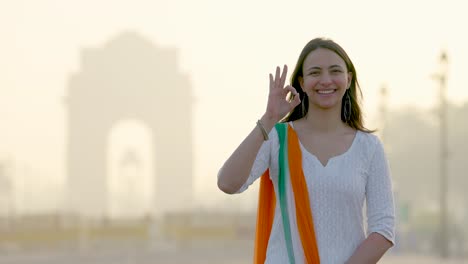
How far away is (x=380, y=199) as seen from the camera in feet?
14.0

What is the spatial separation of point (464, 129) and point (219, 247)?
3990 cm

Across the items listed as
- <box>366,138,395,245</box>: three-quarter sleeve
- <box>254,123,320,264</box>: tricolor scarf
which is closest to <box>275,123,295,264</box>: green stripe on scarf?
<box>254,123,320,264</box>: tricolor scarf

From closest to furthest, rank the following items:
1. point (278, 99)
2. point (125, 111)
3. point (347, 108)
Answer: point (278, 99)
point (347, 108)
point (125, 111)

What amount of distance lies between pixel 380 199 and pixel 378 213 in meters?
0.04

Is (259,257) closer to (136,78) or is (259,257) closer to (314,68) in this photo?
(314,68)

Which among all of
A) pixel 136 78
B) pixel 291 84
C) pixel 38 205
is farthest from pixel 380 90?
pixel 38 205

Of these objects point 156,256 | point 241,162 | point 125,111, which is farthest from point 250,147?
point 125,111

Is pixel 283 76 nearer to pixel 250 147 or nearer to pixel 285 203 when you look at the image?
pixel 250 147

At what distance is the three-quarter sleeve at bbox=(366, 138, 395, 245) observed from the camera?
4234mm

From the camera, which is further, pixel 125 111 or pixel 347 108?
pixel 125 111

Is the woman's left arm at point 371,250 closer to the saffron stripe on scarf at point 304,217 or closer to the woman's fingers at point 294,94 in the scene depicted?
the saffron stripe on scarf at point 304,217

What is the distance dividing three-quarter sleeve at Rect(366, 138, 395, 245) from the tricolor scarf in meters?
0.20

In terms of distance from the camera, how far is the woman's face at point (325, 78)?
4320mm

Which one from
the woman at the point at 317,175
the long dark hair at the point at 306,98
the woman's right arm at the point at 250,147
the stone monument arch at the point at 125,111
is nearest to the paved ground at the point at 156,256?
the long dark hair at the point at 306,98
